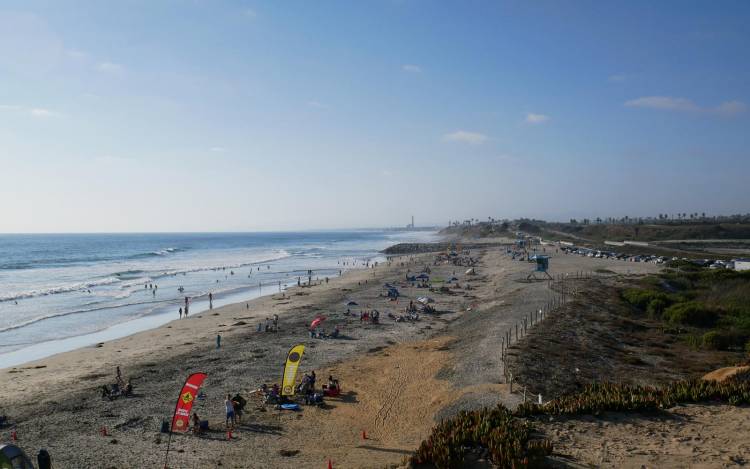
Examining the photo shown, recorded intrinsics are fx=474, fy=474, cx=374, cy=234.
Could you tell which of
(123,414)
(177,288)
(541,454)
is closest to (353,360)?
(123,414)

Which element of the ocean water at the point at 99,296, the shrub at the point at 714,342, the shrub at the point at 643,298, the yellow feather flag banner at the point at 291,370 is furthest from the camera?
the shrub at the point at 643,298

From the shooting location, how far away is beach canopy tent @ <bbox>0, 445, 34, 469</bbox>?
924 cm

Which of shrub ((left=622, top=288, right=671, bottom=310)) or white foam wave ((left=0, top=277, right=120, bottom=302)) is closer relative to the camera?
shrub ((left=622, top=288, right=671, bottom=310))

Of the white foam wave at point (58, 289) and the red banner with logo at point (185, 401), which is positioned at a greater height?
the red banner with logo at point (185, 401)

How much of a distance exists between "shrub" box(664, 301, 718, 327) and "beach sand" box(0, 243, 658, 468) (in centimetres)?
819

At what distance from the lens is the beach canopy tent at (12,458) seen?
30.3 feet

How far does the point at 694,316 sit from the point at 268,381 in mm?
25629

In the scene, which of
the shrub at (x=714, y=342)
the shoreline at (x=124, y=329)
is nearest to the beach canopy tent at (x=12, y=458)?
the shoreline at (x=124, y=329)

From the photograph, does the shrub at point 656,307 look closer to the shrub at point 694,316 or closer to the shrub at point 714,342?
the shrub at point 694,316

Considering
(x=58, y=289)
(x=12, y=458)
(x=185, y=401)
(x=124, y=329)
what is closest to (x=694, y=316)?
(x=185, y=401)

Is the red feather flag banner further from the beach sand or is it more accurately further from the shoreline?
the shoreline

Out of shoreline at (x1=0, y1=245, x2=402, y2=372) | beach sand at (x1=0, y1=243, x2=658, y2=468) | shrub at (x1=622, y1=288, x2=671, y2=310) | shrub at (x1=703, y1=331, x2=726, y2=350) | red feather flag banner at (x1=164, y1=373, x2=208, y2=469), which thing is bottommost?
shoreline at (x1=0, y1=245, x2=402, y2=372)

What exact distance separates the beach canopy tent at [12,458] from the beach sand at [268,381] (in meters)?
3.89

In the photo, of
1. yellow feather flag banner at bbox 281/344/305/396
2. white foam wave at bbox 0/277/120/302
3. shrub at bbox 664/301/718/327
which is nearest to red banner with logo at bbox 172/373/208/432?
yellow feather flag banner at bbox 281/344/305/396
